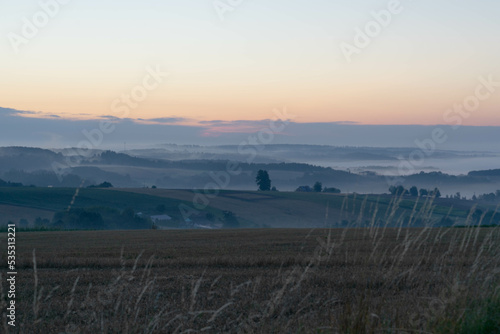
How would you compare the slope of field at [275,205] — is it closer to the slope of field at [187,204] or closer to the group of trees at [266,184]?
the slope of field at [187,204]

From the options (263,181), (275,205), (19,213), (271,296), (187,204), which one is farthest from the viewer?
(263,181)

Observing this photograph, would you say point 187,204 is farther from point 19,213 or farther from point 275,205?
point 19,213

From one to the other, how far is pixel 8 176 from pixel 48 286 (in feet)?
398

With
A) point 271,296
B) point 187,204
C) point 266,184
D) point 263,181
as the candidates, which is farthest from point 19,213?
point 271,296

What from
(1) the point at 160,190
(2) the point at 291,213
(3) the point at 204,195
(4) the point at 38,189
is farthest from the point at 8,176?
(2) the point at 291,213

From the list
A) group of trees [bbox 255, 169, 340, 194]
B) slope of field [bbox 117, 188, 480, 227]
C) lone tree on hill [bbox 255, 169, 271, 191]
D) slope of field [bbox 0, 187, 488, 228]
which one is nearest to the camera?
slope of field [bbox 117, 188, 480, 227]

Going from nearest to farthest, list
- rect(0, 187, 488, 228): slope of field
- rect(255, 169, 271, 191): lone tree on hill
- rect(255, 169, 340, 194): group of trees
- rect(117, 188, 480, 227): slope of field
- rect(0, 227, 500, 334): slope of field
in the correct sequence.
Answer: rect(0, 227, 500, 334): slope of field, rect(117, 188, 480, 227): slope of field, rect(0, 187, 488, 228): slope of field, rect(255, 169, 340, 194): group of trees, rect(255, 169, 271, 191): lone tree on hill

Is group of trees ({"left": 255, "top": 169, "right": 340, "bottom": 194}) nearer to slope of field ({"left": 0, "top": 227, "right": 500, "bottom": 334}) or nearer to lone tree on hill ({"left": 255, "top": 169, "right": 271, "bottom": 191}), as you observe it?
lone tree on hill ({"left": 255, "top": 169, "right": 271, "bottom": 191})

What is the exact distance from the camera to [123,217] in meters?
80.1

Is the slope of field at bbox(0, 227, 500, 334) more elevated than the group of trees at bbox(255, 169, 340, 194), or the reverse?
the slope of field at bbox(0, 227, 500, 334)

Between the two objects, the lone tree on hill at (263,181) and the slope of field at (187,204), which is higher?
the lone tree on hill at (263,181)

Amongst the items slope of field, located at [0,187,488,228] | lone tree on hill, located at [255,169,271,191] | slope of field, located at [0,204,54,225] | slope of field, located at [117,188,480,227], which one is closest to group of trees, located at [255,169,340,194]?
lone tree on hill, located at [255,169,271,191]

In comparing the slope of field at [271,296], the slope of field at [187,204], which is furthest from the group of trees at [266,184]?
the slope of field at [271,296]

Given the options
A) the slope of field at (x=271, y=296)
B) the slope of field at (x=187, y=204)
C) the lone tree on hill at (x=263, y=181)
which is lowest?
the slope of field at (x=187, y=204)
